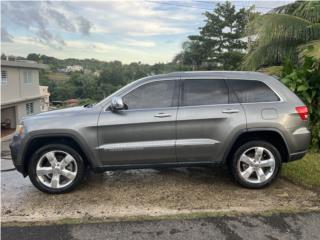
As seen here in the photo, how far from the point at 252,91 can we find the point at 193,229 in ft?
7.57

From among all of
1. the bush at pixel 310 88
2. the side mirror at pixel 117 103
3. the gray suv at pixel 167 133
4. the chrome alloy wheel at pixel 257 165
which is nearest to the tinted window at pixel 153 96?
the gray suv at pixel 167 133

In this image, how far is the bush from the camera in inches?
292

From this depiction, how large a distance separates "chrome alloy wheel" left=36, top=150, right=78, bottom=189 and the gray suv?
1cm

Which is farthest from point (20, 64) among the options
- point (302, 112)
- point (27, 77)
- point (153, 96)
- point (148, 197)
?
point (302, 112)

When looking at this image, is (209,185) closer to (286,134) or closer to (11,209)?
(286,134)

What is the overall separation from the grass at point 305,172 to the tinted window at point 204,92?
1.72 meters

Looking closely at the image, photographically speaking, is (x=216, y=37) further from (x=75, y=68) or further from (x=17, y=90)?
(x=17, y=90)

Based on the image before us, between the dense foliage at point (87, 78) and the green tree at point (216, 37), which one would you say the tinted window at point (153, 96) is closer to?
the dense foliage at point (87, 78)

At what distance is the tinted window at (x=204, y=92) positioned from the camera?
5.27 m

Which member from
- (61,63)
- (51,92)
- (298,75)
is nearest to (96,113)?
(298,75)

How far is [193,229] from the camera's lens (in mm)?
4016

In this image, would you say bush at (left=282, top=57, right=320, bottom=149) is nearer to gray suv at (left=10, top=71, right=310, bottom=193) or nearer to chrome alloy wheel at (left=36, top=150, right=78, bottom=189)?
gray suv at (left=10, top=71, right=310, bottom=193)

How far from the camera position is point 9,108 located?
28.5 m

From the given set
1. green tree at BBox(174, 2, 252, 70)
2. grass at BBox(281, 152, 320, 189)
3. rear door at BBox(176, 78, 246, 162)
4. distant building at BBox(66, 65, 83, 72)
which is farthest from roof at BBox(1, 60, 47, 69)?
grass at BBox(281, 152, 320, 189)
